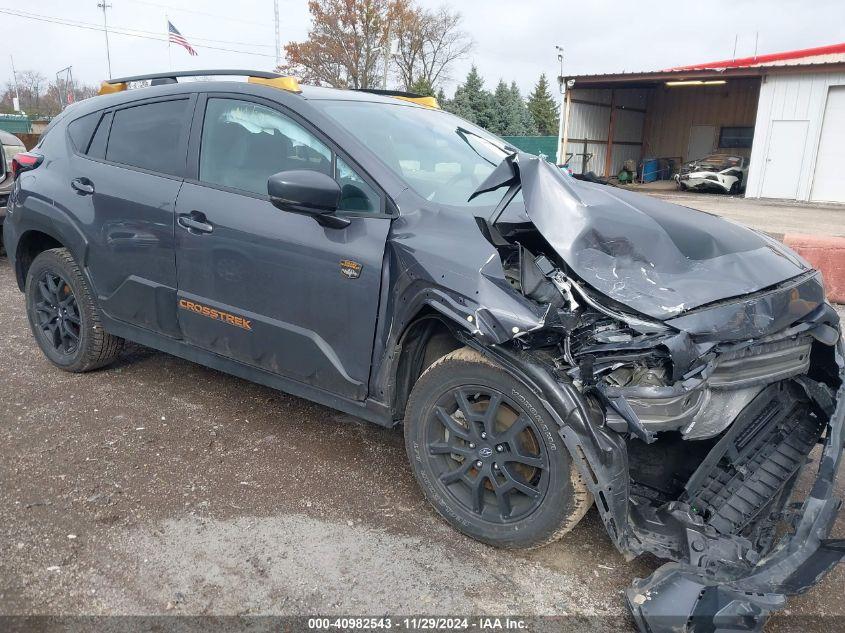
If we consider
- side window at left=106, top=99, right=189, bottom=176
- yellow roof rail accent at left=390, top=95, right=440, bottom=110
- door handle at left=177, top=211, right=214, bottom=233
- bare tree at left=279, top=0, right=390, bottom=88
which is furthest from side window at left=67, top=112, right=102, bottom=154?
bare tree at left=279, top=0, right=390, bottom=88

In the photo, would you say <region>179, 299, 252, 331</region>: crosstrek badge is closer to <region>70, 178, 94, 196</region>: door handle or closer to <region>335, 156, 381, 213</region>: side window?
<region>335, 156, 381, 213</region>: side window

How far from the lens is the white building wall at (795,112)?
774 inches

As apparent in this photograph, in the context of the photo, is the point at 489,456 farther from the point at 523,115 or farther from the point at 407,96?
the point at 523,115

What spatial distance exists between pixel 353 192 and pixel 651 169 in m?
26.9

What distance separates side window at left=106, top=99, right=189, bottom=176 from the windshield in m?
0.92

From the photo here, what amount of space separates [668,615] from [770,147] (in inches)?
878

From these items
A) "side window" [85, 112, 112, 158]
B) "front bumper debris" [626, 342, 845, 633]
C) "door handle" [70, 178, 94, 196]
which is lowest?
"front bumper debris" [626, 342, 845, 633]

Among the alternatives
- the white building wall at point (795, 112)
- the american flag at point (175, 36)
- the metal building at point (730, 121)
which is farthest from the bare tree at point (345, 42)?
the white building wall at point (795, 112)

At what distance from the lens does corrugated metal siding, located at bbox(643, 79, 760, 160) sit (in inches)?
1043

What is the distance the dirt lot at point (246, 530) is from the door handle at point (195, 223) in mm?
1111

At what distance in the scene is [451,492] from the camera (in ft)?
8.80

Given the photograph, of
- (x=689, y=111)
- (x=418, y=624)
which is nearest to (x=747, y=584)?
(x=418, y=624)

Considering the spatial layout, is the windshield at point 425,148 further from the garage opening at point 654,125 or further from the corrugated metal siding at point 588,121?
the corrugated metal siding at point 588,121

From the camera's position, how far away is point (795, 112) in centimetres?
2019
